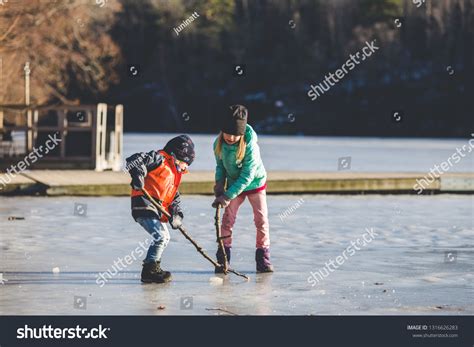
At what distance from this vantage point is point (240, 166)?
998 cm

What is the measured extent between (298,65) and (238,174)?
105 m

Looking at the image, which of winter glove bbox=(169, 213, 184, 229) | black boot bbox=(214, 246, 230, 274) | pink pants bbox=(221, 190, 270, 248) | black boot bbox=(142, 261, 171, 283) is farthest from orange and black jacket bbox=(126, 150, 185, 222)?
pink pants bbox=(221, 190, 270, 248)

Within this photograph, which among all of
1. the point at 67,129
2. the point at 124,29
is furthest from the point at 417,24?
the point at 67,129

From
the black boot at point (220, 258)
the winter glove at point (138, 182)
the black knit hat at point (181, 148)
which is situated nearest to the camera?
the winter glove at point (138, 182)

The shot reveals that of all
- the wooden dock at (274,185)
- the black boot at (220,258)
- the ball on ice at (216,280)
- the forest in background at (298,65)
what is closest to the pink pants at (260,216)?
the black boot at (220,258)

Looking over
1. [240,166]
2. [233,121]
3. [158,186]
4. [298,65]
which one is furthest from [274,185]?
[298,65]

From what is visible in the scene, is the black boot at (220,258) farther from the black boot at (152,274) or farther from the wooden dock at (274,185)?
the wooden dock at (274,185)

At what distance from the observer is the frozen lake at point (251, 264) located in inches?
329

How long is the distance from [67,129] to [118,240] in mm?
12418

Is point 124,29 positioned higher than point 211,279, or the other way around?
point 124,29

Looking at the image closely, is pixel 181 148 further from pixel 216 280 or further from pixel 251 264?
pixel 251 264
